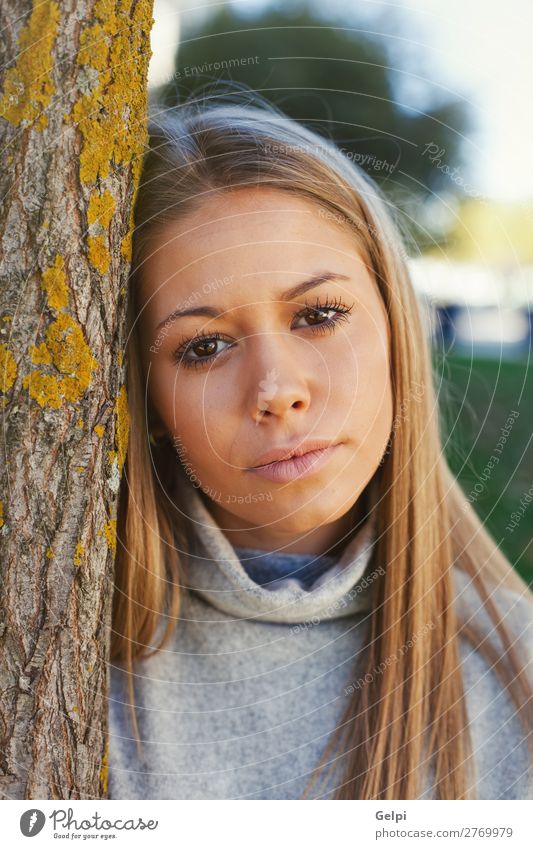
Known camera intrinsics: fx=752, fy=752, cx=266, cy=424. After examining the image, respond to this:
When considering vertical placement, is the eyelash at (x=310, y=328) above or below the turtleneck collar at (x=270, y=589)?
above

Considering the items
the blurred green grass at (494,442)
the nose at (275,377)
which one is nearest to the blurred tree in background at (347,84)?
the blurred green grass at (494,442)

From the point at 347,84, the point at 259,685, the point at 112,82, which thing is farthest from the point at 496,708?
the point at 347,84

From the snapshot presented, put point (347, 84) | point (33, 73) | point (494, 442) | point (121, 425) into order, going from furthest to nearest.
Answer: point (494, 442)
point (347, 84)
point (121, 425)
point (33, 73)

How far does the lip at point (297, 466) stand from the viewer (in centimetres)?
77

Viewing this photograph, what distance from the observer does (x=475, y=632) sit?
878mm

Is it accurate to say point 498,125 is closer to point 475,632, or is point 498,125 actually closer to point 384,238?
point 384,238

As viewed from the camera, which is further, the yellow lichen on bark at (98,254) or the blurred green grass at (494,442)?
the blurred green grass at (494,442)

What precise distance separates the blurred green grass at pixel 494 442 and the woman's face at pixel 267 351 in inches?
11.8

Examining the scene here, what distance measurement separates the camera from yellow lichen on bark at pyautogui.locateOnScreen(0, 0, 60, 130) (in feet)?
1.94

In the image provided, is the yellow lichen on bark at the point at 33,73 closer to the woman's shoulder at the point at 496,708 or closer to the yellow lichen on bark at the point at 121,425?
the yellow lichen on bark at the point at 121,425

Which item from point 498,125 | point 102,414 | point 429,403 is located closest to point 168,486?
point 102,414

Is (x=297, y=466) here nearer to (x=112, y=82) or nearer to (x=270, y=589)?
(x=270, y=589)

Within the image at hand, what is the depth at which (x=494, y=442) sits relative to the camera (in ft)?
8.05
